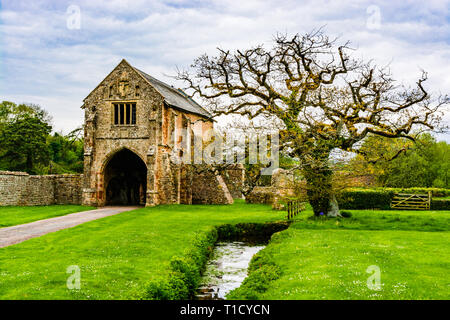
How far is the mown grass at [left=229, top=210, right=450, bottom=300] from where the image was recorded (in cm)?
834

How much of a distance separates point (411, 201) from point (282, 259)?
1999 cm

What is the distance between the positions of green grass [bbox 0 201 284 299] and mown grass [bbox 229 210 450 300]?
107 inches

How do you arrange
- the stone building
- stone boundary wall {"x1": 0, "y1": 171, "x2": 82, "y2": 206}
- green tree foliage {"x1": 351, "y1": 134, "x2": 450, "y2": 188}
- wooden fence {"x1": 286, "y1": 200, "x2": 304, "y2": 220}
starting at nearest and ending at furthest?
wooden fence {"x1": 286, "y1": 200, "x2": 304, "y2": 220}
stone boundary wall {"x1": 0, "y1": 171, "x2": 82, "y2": 206}
the stone building
green tree foliage {"x1": 351, "y1": 134, "x2": 450, "y2": 188}

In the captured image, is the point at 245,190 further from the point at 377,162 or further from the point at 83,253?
the point at 83,253

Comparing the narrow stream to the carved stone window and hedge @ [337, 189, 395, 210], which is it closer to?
hedge @ [337, 189, 395, 210]

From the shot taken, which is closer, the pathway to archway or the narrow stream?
the narrow stream

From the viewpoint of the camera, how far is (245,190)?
888 inches

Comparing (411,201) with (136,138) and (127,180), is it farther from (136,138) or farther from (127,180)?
(127,180)

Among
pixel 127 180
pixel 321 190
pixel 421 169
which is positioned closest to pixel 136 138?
pixel 127 180

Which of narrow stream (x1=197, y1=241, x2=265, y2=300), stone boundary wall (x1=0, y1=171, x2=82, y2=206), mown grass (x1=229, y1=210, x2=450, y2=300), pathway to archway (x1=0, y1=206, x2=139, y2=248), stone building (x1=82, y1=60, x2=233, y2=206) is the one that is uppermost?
stone building (x1=82, y1=60, x2=233, y2=206)

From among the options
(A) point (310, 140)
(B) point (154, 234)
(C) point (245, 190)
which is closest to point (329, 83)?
(A) point (310, 140)

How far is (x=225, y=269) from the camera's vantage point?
13.1 meters

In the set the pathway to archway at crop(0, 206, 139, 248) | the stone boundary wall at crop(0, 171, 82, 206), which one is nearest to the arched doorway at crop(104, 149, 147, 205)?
the stone boundary wall at crop(0, 171, 82, 206)

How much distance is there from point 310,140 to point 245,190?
5385mm
